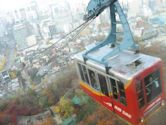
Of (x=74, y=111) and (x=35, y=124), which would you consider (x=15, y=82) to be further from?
(x=74, y=111)

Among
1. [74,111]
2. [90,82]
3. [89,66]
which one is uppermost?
[89,66]

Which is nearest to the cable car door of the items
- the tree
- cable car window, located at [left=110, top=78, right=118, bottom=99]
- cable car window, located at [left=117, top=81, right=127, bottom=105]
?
cable car window, located at [left=110, top=78, right=118, bottom=99]

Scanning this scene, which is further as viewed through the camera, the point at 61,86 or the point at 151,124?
the point at 61,86

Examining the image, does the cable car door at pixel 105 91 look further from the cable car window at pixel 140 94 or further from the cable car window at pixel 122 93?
the cable car window at pixel 140 94

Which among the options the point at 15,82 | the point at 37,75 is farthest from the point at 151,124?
the point at 15,82

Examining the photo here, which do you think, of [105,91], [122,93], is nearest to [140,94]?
[122,93]

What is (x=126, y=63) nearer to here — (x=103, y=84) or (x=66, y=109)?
(x=103, y=84)

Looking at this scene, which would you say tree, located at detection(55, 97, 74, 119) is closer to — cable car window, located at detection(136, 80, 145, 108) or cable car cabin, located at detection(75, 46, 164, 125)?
cable car cabin, located at detection(75, 46, 164, 125)

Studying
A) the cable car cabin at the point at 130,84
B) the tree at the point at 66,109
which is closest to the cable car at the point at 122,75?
the cable car cabin at the point at 130,84
